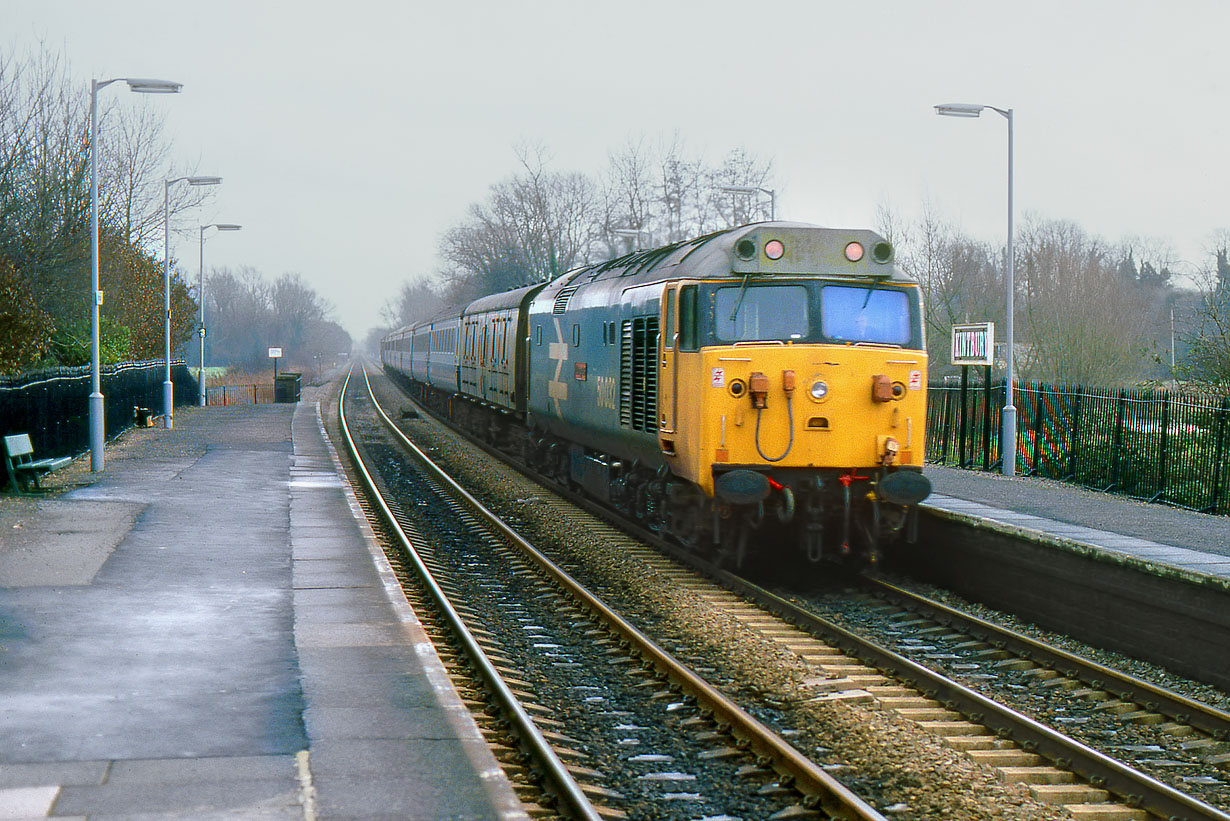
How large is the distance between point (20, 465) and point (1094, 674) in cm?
1548

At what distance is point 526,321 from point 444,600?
1279cm

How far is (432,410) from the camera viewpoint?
154ft

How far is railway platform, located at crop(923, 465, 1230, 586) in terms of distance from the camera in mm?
10453

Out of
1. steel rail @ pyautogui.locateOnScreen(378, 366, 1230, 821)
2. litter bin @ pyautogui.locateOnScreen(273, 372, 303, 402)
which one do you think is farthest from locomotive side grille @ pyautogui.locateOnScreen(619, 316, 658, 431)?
litter bin @ pyautogui.locateOnScreen(273, 372, 303, 402)

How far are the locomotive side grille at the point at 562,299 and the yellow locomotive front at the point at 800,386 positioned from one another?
20.7 ft

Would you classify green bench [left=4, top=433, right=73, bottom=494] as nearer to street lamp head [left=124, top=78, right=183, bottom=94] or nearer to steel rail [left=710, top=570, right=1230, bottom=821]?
street lamp head [left=124, top=78, right=183, bottom=94]

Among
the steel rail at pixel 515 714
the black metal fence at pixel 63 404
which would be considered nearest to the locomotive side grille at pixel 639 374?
the steel rail at pixel 515 714

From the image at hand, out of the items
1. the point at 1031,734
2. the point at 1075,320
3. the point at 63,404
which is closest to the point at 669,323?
the point at 1031,734

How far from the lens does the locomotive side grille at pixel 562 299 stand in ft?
61.3

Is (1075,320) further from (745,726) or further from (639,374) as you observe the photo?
(745,726)

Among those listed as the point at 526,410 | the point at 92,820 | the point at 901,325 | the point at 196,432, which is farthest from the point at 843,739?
the point at 196,432

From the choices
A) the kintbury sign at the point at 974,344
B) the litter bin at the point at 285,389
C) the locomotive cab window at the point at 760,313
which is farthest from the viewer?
the litter bin at the point at 285,389

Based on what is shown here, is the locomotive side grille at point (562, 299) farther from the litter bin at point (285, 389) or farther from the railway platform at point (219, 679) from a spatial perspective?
the litter bin at point (285, 389)

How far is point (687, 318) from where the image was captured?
39.5 ft
